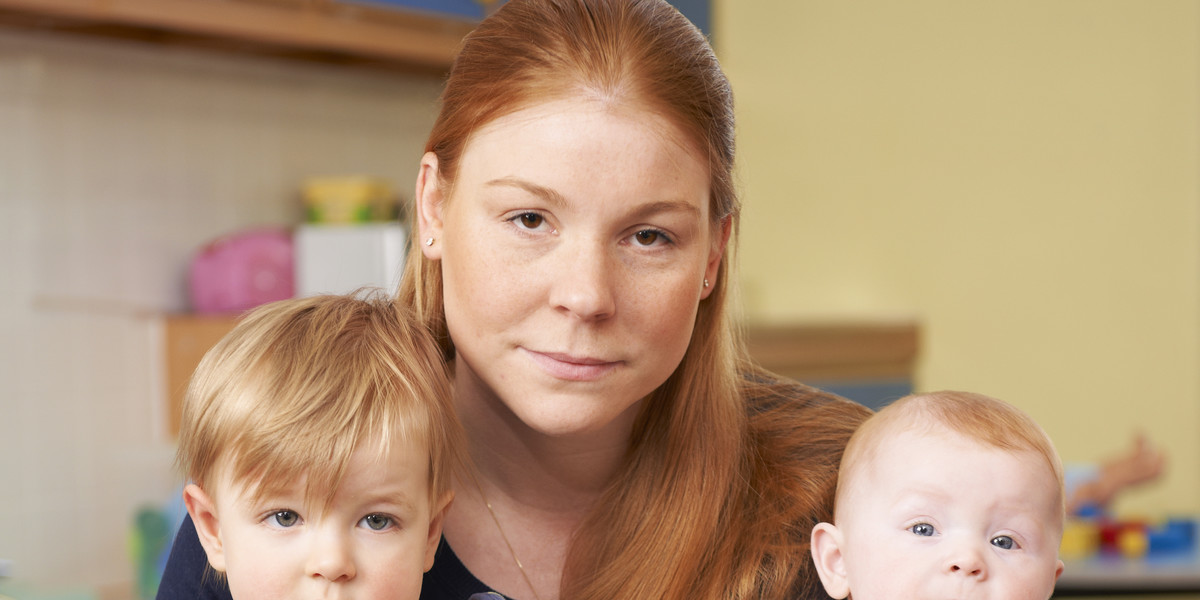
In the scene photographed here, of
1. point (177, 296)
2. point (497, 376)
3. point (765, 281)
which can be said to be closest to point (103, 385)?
point (177, 296)

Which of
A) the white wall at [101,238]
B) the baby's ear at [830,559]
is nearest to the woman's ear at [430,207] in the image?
the baby's ear at [830,559]

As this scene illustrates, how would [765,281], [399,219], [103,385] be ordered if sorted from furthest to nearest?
[765,281]
[399,219]
[103,385]

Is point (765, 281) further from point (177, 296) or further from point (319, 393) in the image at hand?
point (319, 393)

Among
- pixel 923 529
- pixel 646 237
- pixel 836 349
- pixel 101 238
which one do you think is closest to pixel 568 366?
pixel 646 237

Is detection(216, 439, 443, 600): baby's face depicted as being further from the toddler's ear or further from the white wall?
the white wall

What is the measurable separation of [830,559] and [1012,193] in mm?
3639

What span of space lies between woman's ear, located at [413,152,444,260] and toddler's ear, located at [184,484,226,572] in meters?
0.36

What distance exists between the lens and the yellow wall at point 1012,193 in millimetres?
4363

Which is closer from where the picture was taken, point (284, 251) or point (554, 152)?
point (554, 152)

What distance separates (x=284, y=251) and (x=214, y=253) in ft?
0.52

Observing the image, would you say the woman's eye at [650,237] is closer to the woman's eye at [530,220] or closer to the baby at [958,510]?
the woman's eye at [530,220]

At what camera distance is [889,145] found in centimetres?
488

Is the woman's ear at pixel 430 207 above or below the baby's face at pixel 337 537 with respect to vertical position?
above

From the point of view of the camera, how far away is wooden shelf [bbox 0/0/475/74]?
2.48m
